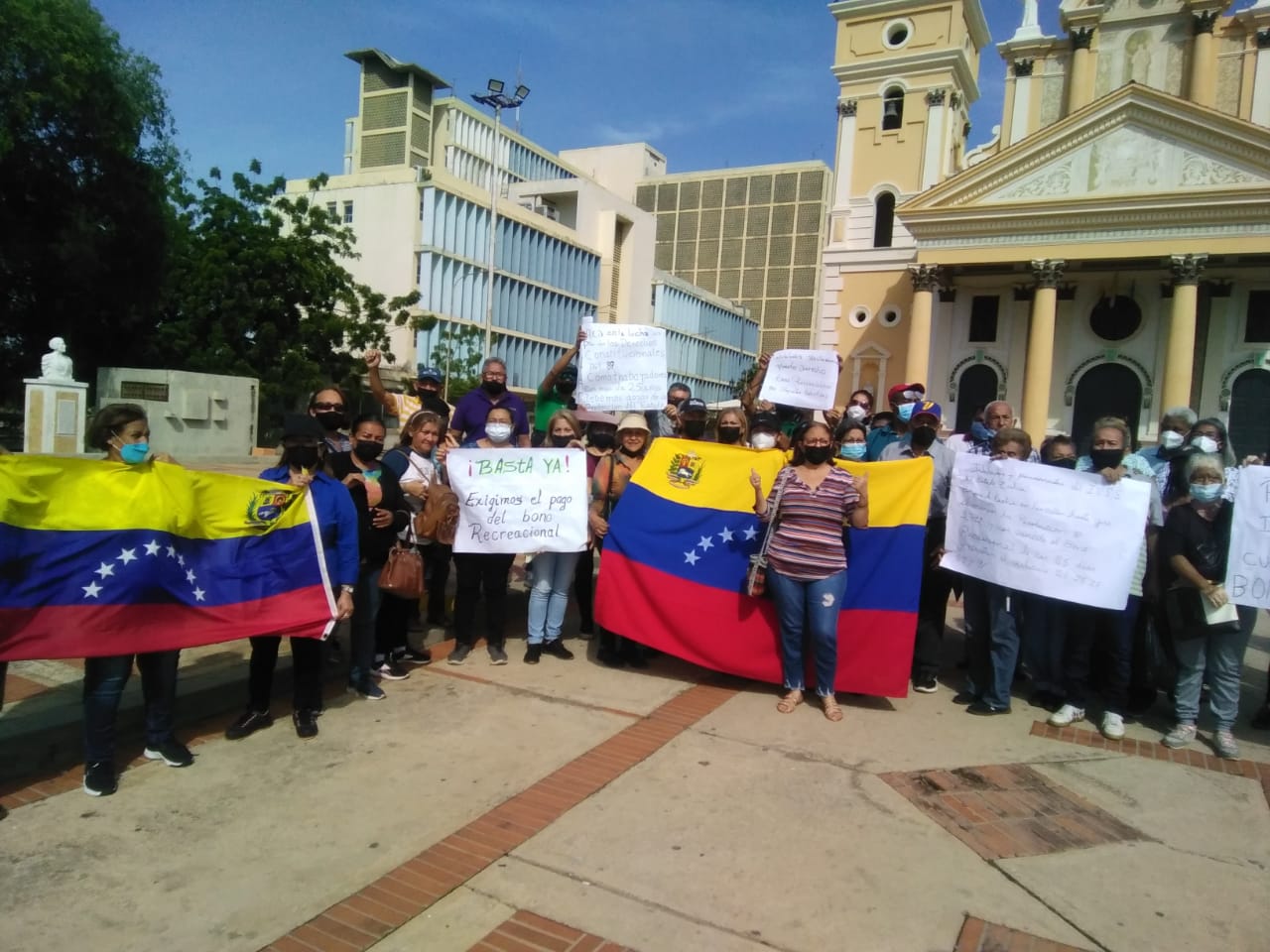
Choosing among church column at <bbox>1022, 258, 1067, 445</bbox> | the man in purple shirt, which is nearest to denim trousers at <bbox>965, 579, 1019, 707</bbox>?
the man in purple shirt

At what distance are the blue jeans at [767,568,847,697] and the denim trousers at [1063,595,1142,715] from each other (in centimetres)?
148

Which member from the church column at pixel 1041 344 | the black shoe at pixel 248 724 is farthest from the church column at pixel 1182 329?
the black shoe at pixel 248 724

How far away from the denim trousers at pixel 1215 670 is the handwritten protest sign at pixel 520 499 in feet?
12.7

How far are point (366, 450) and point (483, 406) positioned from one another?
1969 mm

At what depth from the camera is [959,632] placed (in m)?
8.23

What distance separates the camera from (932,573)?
6316mm

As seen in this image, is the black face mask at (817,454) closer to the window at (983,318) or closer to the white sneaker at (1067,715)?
the white sneaker at (1067,715)

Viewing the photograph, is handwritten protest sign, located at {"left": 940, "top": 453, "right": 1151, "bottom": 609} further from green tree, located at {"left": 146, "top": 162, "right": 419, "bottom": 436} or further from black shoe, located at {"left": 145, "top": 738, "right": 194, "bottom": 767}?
green tree, located at {"left": 146, "top": 162, "right": 419, "bottom": 436}

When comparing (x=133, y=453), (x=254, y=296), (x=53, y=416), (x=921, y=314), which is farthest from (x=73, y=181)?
(x=133, y=453)

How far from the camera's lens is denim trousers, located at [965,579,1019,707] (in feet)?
18.9

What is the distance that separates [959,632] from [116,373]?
82.3ft

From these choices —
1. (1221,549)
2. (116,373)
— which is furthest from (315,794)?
(116,373)

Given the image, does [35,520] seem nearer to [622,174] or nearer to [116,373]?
[116,373]

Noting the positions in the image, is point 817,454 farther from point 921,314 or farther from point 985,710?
point 921,314
